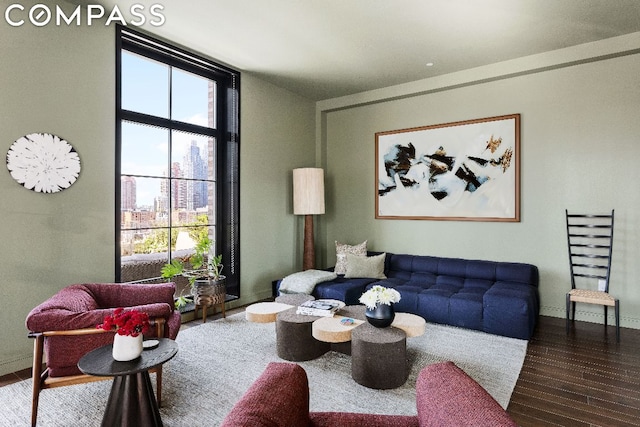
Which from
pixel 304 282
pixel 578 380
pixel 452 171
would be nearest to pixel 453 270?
pixel 452 171

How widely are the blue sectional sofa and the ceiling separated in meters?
2.55

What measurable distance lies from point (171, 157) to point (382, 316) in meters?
3.05

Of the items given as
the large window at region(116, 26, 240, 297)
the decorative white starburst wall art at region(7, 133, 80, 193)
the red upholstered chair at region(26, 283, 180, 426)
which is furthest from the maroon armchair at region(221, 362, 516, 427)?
the large window at region(116, 26, 240, 297)

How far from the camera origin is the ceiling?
333cm

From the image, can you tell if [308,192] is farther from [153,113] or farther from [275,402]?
[275,402]

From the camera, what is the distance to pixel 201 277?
432 centimetres

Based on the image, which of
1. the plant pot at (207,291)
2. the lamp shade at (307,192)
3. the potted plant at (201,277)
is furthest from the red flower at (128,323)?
the lamp shade at (307,192)

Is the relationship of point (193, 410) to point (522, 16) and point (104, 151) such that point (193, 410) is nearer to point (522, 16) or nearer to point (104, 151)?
point (104, 151)

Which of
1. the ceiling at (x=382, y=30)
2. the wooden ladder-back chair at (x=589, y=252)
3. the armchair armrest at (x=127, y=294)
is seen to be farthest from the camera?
the wooden ladder-back chair at (x=589, y=252)

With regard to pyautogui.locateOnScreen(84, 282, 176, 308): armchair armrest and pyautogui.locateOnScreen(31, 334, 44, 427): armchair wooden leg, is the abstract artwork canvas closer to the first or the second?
pyautogui.locateOnScreen(84, 282, 176, 308): armchair armrest

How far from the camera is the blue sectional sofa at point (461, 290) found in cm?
372

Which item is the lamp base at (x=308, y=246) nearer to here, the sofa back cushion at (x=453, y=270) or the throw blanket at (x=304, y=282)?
the throw blanket at (x=304, y=282)

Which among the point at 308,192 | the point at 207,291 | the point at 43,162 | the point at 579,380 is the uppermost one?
the point at 43,162

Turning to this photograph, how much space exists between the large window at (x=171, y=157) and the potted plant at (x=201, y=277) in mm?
188
